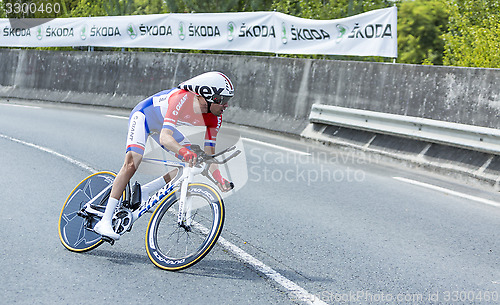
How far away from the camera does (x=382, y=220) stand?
301 inches

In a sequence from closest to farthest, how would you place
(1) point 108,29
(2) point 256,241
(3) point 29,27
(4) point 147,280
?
1. (4) point 147,280
2. (2) point 256,241
3. (1) point 108,29
4. (3) point 29,27

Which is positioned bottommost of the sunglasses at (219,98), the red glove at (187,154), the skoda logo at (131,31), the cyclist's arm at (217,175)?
the cyclist's arm at (217,175)

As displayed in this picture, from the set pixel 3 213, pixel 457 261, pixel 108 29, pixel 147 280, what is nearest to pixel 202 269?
pixel 147 280

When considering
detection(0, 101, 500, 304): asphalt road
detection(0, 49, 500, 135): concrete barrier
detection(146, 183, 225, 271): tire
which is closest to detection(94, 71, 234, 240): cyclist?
detection(146, 183, 225, 271): tire

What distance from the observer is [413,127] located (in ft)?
35.7

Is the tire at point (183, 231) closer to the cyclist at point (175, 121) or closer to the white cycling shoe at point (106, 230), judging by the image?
the cyclist at point (175, 121)

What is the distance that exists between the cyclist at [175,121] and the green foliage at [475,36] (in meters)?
10.1

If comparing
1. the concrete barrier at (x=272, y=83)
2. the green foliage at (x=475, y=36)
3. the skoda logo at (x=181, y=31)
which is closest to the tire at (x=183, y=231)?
the concrete barrier at (x=272, y=83)

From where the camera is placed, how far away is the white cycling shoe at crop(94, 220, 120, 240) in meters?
5.76

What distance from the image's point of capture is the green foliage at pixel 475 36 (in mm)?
14289

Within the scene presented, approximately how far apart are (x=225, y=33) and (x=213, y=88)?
40.5ft

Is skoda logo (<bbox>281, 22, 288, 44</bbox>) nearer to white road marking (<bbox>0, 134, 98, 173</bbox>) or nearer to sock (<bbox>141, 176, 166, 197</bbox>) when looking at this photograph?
white road marking (<bbox>0, 134, 98, 173</bbox>)

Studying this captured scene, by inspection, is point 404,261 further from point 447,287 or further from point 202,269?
point 202,269

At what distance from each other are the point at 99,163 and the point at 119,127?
4.48 metres
